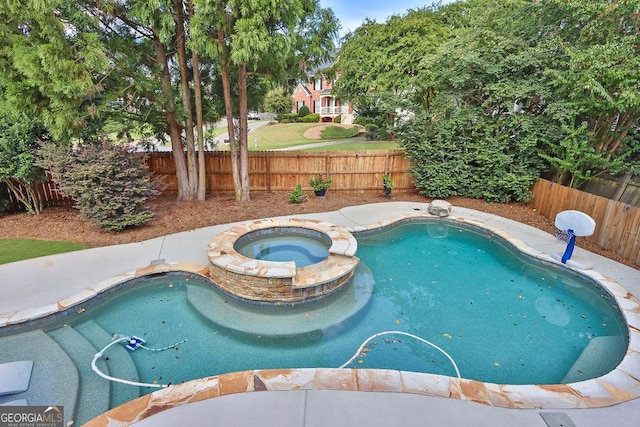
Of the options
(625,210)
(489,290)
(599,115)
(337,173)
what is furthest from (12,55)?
(599,115)

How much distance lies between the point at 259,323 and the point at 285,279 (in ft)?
2.39

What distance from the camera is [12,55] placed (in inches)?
230

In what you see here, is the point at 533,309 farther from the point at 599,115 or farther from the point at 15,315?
the point at 15,315

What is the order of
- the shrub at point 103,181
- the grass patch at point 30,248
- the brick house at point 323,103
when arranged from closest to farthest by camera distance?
the grass patch at point 30,248 < the shrub at point 103,181 < the brick house at point 323,103

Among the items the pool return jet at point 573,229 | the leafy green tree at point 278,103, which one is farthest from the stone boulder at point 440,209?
the leafy green tree at point 278,103

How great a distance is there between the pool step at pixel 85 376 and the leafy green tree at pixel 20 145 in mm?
4574

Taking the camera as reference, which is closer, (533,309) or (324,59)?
(533,309)

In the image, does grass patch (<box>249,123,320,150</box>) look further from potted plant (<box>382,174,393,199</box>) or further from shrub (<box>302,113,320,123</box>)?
potted plant (<box>382,174,393,199</box>)

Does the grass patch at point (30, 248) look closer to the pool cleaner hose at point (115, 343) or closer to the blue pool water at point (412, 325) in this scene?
the blue pool water at point (412, 325)

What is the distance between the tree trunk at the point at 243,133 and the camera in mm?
8250

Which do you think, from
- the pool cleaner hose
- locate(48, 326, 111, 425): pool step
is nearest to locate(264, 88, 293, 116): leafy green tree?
locate(48, 326, 111, 425): pool step

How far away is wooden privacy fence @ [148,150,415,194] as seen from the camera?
10.4 m

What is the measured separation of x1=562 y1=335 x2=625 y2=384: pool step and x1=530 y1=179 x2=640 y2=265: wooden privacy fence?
9.79ft

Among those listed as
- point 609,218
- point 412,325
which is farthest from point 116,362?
point 609,218
